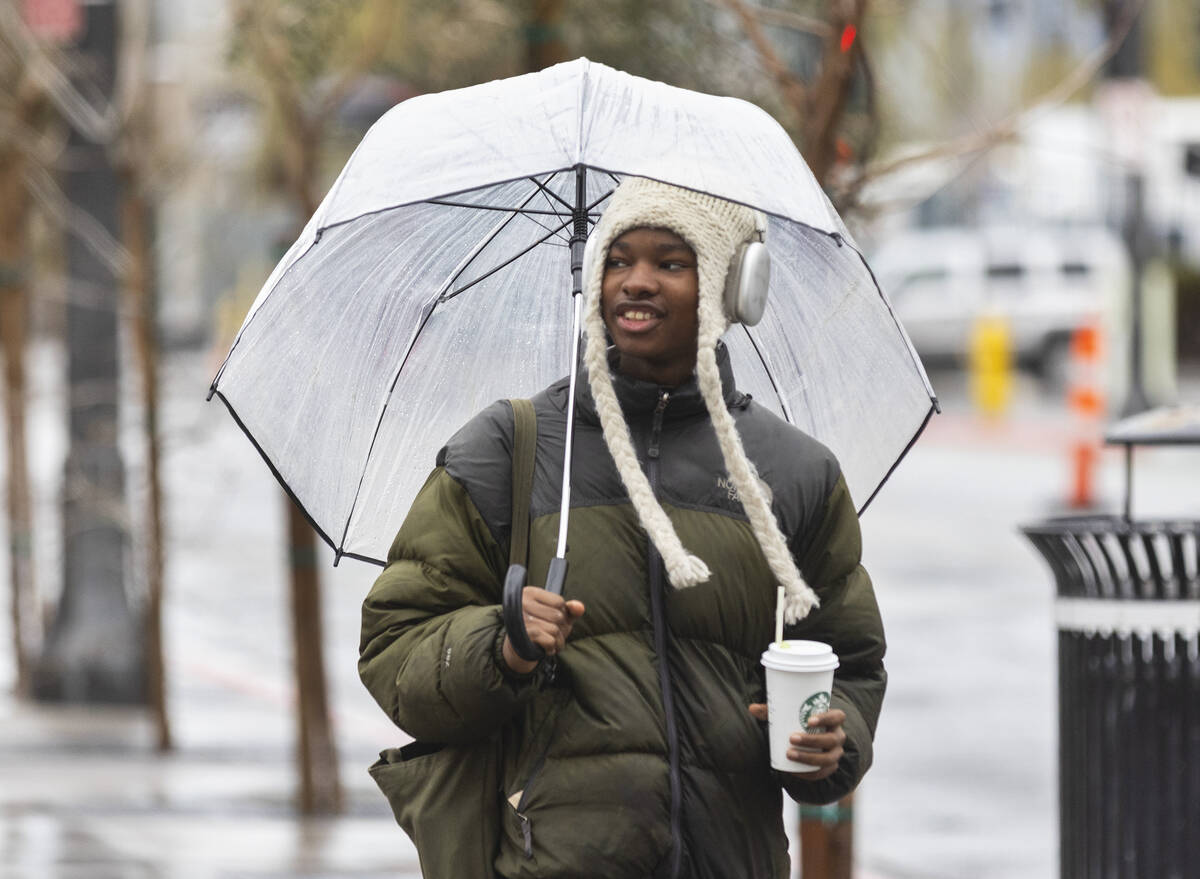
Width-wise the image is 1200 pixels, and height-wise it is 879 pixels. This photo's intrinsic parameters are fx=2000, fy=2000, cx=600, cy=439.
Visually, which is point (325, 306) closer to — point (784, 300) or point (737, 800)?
point (784, 300)

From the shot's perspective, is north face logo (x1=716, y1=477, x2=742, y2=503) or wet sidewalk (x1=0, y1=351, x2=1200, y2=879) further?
wet sidewalk (x1=0, y1=351, x2=1200, y2=879)

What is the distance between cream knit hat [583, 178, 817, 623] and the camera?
9.21 ft

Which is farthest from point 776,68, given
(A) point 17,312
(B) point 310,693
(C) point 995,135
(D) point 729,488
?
(A) point 17,312

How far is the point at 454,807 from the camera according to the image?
284 centimetres

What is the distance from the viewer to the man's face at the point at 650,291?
287 centimetres

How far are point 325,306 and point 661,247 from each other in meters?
0.75

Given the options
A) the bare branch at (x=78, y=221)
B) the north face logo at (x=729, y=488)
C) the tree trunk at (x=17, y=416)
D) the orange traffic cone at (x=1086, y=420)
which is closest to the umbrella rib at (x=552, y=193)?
the north face logo at (x=729, y=488)

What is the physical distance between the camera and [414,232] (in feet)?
11.3

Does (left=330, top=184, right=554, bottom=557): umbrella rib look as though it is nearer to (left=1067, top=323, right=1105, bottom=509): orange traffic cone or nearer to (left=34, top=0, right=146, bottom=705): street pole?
(left=34, top=0, right=146, bottom=705): street pole

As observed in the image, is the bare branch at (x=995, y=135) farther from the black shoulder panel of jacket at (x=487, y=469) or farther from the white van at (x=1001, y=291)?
the white van at (x=1001, y=291)

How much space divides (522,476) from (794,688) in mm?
491

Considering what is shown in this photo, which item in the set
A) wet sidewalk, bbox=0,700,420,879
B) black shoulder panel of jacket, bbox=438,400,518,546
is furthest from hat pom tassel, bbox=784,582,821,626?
wet sidewalk, bbox=0,700,420,879

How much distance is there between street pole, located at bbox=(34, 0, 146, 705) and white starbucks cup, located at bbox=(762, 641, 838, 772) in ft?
23.0

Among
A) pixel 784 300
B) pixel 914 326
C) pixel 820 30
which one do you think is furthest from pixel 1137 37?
pixel 784 300
